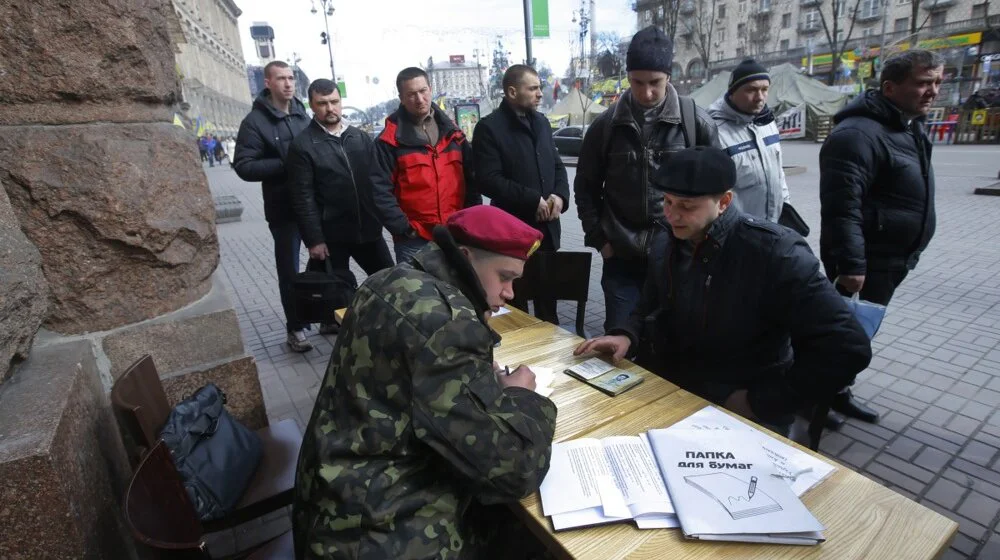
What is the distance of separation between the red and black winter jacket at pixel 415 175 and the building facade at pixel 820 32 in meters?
26.1

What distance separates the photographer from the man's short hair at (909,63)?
2559 mm

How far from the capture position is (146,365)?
68.8 inches

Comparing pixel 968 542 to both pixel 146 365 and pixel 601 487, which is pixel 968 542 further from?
pixel 146 365

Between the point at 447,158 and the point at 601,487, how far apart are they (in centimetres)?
286

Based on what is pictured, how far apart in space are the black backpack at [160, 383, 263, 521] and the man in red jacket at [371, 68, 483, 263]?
1897 millimetres

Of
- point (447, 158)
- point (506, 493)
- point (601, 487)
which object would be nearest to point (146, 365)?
point (506, 493)

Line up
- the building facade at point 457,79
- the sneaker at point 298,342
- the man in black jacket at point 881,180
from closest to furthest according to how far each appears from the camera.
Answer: the man in black jacket at point 881,180
the sneaker at point 298,342
the building facade at point 457,79

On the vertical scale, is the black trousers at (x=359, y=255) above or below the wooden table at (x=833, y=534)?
above

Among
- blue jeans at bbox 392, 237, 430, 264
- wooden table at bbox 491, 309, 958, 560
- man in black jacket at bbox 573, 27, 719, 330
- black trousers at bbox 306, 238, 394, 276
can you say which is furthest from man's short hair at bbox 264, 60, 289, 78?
wooden table at bbox 491, 309, 958, 560

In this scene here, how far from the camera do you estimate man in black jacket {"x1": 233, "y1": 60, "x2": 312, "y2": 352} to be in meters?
3.94

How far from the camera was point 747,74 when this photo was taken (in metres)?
3.12

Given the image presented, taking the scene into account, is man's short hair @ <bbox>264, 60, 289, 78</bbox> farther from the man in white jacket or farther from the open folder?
the open folder

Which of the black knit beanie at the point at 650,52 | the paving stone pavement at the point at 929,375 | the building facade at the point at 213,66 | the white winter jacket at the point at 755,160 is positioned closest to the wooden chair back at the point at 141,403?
the paving stone pavement at the point at 929,375

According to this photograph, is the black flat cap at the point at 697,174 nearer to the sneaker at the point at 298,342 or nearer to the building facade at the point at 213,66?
the sneaker at the point at 298,342
